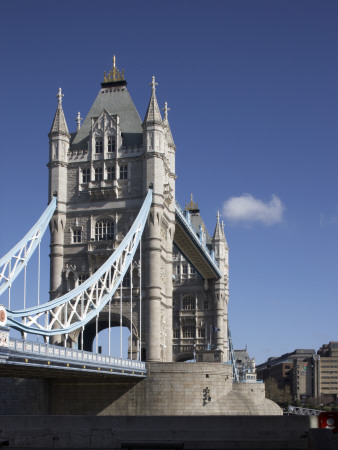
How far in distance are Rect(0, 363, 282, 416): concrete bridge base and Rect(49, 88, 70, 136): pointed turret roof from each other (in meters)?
19.0

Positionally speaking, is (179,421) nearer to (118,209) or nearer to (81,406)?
(81,406)

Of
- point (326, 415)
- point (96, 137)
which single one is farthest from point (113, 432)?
point (96, 137)

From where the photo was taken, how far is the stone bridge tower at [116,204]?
51031mm

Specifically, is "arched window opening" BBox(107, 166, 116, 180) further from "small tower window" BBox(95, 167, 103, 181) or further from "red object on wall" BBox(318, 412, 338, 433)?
"red object on wall" BBox(318, 412, 338, 433)

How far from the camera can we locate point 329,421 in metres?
17.2

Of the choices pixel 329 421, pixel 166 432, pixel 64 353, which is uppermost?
pixel 64 353

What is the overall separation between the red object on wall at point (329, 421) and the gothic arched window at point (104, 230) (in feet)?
118

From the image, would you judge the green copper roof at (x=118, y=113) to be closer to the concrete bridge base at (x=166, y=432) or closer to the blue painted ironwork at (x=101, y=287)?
the blue painted ironwork at (x=101, y=287)

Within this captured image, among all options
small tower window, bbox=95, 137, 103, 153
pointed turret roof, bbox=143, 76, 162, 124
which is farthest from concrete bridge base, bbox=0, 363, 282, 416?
pointed turret roof, bbox=143, 76, 162, 124

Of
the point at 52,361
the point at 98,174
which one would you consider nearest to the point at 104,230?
the point at 98,174

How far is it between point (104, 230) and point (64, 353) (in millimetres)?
19074

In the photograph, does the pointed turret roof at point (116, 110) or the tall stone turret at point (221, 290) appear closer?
the pointed turret roof at point (116, 110)

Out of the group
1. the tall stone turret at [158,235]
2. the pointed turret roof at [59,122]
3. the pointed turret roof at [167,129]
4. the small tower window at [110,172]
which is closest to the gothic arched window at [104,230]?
the tall stone turret at [158,235]

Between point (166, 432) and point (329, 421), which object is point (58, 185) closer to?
point (166, 432)
